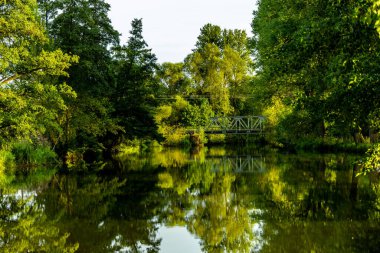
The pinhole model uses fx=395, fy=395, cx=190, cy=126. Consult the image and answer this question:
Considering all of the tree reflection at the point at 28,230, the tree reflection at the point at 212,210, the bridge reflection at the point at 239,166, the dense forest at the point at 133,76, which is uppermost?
the dense forest at the point at 133,76

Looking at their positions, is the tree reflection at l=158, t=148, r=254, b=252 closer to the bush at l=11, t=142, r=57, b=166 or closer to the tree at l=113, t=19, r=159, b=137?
the bush at l=11, t=142, r=57, b=166

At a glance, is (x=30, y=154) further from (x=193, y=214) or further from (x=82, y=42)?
(x=193, y=214)

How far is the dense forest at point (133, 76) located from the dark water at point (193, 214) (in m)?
2.85

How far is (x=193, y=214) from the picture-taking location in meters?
13.6

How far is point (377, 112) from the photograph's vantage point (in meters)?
9.91

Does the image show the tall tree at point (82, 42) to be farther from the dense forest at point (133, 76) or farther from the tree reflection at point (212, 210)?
the tree reflection at point (212, 210)

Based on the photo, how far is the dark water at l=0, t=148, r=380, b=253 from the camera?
10133 millimetres

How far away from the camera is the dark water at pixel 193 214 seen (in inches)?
399

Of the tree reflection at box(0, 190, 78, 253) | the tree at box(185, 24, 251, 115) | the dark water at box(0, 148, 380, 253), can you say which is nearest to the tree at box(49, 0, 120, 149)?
the dark water at box(0, 148, 380, 253)

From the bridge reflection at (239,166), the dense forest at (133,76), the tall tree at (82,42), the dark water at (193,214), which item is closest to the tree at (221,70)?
the dense forest at (133,76)

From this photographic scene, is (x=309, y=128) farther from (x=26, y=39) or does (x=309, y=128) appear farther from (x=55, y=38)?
(x=55, y=38)

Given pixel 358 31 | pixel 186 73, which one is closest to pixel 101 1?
pixel 358 31

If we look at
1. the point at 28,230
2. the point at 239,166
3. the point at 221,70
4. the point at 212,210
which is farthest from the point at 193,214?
the point at 221,70

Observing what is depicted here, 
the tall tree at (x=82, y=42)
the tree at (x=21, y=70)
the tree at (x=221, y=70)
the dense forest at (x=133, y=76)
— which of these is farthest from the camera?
the tree at (x=221, y=70)
